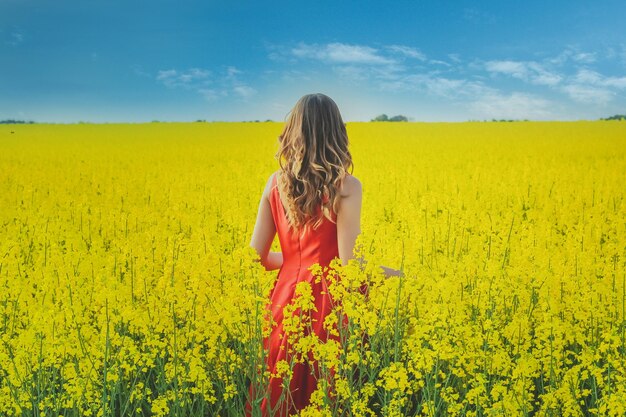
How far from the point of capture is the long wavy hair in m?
3.20

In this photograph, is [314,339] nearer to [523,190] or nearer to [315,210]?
[315,210]

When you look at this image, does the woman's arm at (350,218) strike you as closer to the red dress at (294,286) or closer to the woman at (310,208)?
the woman at (310,208)

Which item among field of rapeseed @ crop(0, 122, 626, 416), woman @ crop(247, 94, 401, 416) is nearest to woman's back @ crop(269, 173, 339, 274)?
woman @ crop(247, 94, 401, 416)

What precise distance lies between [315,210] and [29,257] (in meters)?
3.82

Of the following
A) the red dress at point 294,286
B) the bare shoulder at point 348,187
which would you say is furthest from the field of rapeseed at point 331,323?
the bare shoulder at point 348,187

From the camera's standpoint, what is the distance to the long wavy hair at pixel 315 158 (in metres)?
3.20

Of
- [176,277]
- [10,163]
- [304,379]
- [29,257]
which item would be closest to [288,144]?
[176,277]

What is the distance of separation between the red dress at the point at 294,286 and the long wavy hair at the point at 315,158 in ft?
0.38

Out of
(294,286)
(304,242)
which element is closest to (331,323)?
(294,286)

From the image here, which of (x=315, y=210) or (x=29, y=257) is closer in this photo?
(x=315, y=210)

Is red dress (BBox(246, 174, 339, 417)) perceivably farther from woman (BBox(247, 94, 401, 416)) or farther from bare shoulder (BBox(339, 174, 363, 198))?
bare shoulder (BBox(339, 174, 363, 198))

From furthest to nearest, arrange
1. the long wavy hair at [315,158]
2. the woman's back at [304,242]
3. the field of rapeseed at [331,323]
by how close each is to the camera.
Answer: the woman's back at [304,242] < the long wavy hair at [315,158] < the field of rapeseed at [331,323]

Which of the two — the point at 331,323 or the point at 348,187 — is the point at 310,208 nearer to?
the point at 348,187

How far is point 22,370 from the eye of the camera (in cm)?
295
